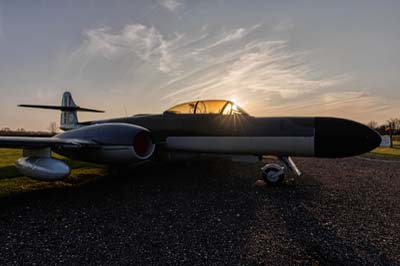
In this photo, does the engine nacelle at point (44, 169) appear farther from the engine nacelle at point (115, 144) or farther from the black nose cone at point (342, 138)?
the black nose cone at point (342, 138)

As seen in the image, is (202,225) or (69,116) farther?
(69,116)

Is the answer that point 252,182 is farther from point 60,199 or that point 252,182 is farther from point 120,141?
point 60,199

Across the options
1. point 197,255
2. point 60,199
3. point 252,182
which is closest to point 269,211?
point 197,255

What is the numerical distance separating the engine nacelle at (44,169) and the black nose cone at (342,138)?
16.7 feet

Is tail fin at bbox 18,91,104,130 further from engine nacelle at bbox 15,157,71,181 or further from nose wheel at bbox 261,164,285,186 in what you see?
nose wheel at bbox 261,164,285,186

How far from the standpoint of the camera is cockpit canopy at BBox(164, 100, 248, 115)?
6406 mm

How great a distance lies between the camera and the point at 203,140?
630 centimetres

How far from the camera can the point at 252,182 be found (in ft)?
20.2

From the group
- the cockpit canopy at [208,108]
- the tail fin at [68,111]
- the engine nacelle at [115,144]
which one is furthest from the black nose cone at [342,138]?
the tail fin at [68,111]

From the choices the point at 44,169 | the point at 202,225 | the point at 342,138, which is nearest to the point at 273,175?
the point at 342,138

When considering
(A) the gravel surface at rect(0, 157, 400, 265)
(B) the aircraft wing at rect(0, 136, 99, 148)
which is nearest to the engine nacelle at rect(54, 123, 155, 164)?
(B) the aircraft wing at rect(0, 136, 99, 148)

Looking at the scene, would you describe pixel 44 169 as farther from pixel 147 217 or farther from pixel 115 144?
pixel 147 217

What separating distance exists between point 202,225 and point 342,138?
3.40 metres

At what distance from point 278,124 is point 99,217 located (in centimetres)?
407
